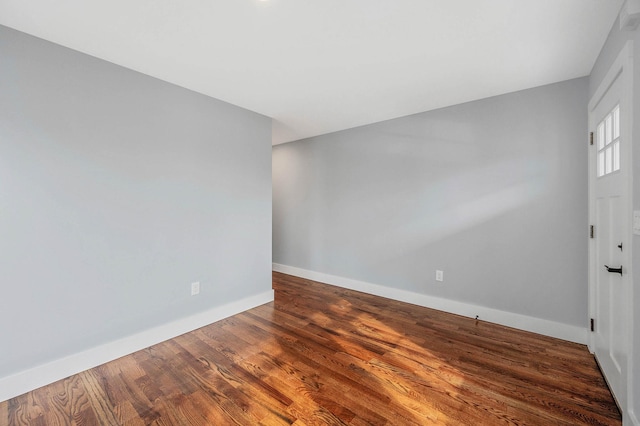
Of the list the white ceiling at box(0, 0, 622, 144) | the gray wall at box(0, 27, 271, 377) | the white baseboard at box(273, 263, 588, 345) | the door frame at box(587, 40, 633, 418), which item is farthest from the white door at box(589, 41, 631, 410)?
the gray wall at box(0, 27, 271, 377)

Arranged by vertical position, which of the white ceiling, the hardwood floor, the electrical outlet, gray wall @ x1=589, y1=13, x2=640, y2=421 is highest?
the white ceiling

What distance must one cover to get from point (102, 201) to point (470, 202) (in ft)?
11.5

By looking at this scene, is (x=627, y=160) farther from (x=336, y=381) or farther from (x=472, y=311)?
(x=336, y=381)

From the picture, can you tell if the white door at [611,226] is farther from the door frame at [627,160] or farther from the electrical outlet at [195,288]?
the electrical outlet at [195,288]

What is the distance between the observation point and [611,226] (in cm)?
187

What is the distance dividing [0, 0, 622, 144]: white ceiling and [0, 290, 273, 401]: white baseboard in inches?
89.9

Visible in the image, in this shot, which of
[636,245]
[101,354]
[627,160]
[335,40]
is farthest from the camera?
[101,354]

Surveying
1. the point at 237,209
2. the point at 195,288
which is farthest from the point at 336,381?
the point at 237,209

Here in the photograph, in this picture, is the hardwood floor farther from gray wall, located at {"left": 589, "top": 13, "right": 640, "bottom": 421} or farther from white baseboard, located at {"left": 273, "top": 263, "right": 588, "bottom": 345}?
gray wall, located at {"left": 589, "top": 13, "right": 640, "bottom": 421}

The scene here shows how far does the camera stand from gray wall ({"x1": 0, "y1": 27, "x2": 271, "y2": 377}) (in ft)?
5.81

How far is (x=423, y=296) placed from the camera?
333 cm

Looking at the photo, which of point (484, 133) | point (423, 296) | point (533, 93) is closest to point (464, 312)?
point (423, 296)

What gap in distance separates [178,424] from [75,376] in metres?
1.07

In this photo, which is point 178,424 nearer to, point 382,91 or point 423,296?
point 423,296
